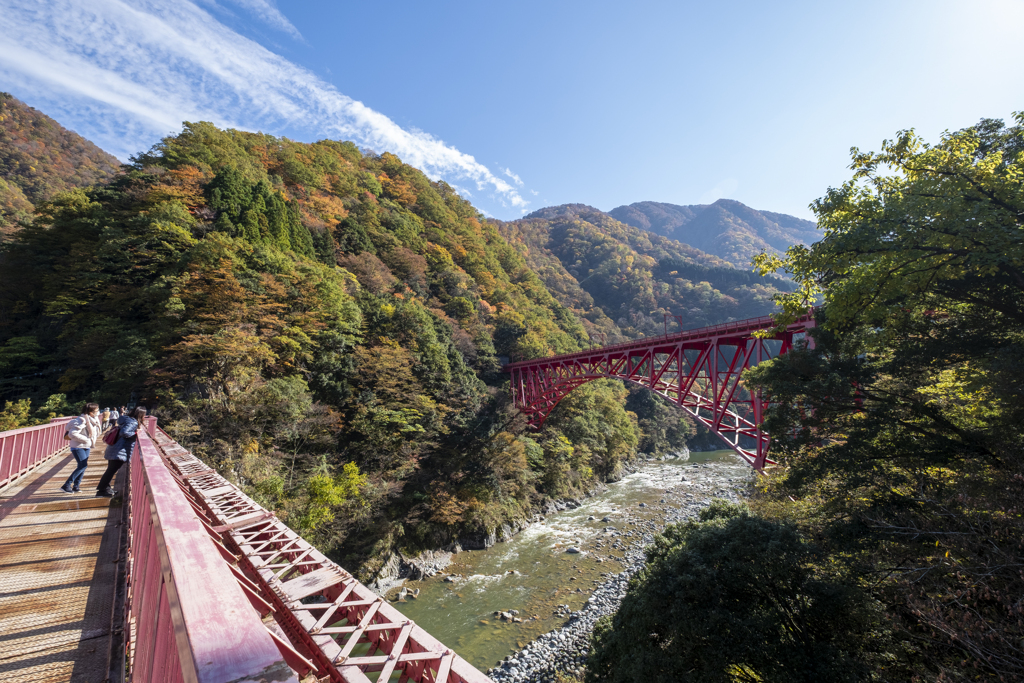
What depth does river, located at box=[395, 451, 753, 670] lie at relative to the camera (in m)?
10.2

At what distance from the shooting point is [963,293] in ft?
17.2

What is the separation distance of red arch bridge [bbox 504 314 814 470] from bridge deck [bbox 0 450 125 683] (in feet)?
27.8

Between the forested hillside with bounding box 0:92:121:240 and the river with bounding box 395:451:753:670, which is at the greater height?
the forested hillside with bounding box 0:92:121:240

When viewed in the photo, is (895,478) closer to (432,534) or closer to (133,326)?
(432,534)

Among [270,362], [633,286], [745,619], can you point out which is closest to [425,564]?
[270,362]

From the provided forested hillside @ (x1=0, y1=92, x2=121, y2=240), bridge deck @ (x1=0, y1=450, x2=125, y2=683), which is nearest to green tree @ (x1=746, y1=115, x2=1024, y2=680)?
bridge deck @ (x1=0, y1=450, x2=125, y2=683)

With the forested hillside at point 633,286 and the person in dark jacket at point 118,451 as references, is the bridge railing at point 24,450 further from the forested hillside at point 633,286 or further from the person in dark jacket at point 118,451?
the forested hillside at point 633,286

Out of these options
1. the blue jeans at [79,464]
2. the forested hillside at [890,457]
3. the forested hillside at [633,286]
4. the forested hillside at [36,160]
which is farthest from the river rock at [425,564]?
the forested hillside at [633,286]

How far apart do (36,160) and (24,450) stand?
45.5 m

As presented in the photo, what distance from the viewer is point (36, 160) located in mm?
32312

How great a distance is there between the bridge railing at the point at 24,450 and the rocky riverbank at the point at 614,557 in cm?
725

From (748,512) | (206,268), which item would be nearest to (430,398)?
(206,268)

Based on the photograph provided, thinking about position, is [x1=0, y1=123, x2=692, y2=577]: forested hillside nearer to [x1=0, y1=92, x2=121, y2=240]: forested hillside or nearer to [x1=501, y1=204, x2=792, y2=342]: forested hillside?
[x1=0, y1=92, x2=121, y2=240]: forested hillside

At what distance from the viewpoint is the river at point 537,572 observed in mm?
10213
